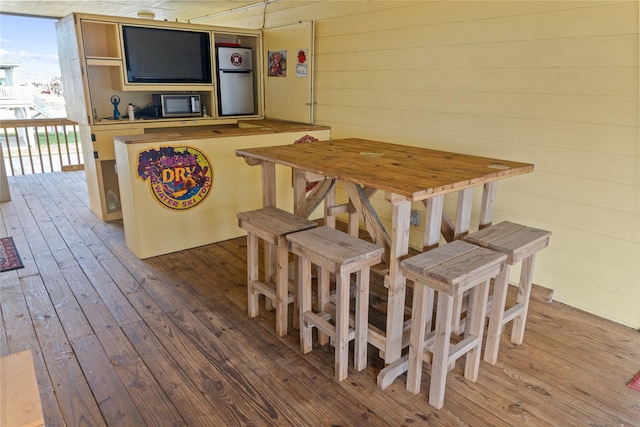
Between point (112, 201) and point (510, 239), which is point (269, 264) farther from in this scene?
point (112, 201)

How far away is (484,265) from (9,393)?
1632mm

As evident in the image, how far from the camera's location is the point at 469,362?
6.54ft

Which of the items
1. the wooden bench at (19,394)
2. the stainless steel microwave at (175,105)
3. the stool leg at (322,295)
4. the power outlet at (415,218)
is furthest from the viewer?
the stainless steel microwave at (175,105)

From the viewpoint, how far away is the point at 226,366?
6.79 ft

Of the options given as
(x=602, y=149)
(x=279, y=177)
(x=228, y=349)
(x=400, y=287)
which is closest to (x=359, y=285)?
(x=400, y=287)

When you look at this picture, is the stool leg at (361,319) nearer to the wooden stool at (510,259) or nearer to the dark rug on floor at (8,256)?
the wooden stool at (510,259)

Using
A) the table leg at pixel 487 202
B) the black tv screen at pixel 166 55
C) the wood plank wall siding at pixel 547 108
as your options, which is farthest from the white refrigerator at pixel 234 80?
the table leg at pixel 487 202

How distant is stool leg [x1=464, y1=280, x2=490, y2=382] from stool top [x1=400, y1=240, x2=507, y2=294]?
4.2 inches

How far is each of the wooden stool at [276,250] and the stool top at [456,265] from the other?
0.65 meters

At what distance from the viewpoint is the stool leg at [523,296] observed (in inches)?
85.3

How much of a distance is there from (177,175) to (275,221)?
1.40 metres

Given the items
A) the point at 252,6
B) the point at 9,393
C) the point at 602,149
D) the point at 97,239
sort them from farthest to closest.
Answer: the point at 252,6 < the point at 97,239 < the point at 602,149 < the point at 9,393

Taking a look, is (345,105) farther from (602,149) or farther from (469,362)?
(469,362)

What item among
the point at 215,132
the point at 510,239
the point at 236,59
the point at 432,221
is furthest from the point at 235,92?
the point at 510,239
